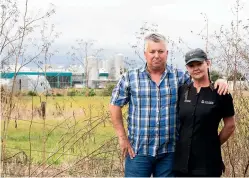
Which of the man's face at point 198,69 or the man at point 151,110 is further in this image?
the man at point 151,110

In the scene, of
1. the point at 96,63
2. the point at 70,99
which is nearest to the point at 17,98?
the point at 70,99

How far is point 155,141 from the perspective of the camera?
129 inches

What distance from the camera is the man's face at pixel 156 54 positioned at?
325cm

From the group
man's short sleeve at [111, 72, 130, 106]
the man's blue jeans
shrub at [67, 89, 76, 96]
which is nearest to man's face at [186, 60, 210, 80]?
man's short sleeve at [111, 72, 130, 106]

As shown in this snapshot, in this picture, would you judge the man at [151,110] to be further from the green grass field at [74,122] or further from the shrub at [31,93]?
the shrub at [31,93]

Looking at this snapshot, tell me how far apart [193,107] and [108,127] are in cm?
298

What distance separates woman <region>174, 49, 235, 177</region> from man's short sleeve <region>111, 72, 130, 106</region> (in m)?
0.43

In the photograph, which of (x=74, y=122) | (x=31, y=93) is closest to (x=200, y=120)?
(x=74, y=122)

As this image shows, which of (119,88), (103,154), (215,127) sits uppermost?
(119,88)

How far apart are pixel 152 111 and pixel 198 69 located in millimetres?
455

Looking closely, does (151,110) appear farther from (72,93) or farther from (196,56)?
(72,93)

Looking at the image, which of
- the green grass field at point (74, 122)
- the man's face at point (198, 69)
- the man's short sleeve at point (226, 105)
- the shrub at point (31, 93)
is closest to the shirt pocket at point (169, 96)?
the man's face at point (198, 69)

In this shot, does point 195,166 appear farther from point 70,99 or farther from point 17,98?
point 70,99

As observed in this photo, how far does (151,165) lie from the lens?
11.0 feet
